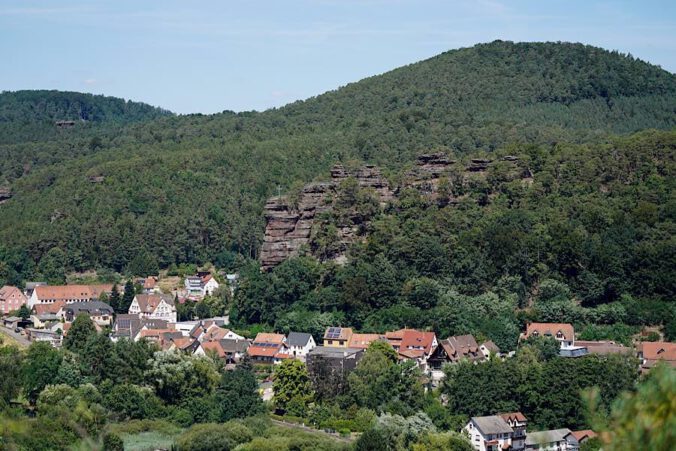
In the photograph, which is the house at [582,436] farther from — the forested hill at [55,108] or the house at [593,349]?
the forested hill at [55,108]

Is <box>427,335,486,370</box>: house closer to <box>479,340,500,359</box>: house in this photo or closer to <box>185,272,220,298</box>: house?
<box>479,340,500,359</box>: house

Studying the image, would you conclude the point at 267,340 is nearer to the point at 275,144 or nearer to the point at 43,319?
the point at 43,319

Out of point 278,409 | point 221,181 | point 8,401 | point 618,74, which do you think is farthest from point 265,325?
point 618,74

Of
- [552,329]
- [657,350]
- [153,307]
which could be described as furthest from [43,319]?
[657,350]

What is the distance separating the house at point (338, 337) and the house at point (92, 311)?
15209 millimetres

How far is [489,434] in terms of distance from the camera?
3791 cm

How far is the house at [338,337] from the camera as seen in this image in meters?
50.9

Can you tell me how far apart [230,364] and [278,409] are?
8110mm

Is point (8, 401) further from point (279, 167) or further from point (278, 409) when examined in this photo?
point (279, 167)

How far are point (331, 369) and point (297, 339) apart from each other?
7462 mm

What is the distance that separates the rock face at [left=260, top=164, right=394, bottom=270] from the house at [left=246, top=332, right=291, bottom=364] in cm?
1060

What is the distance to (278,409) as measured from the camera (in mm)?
43312

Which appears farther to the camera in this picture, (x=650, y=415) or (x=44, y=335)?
(x=44, y=335)

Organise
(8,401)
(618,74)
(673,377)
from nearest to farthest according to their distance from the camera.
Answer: (673,377), (8,401), (618,74)
